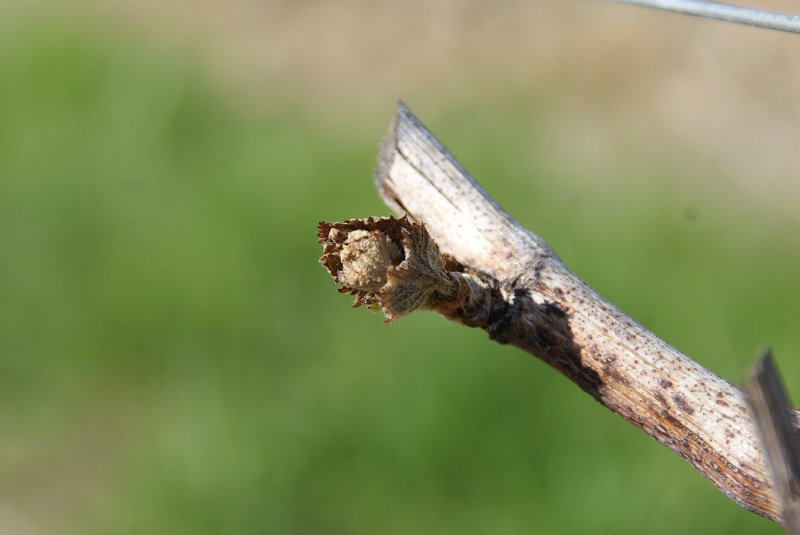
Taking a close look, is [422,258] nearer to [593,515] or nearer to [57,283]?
[593,515]

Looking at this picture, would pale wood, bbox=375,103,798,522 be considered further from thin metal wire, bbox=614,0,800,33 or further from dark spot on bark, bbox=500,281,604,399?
thin metal wire, bbox=614,0,800,33

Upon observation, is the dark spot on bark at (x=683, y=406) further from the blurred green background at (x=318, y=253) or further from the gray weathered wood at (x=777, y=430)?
the blurred green background at (x=318, y=253)

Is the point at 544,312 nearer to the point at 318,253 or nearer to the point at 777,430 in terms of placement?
the point at 777,430

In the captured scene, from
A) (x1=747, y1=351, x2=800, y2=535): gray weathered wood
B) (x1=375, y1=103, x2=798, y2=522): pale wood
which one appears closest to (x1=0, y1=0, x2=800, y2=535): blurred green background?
(x1=375, y1=103, x2=798, y2=522): pale wood

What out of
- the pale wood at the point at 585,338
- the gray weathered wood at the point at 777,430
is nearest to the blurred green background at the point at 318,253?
the pale wood at the point at 585,338

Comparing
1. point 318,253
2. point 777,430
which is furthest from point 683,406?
point 318,253

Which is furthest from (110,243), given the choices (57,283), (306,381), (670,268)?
(670,268)

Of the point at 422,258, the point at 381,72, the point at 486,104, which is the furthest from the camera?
the point at 381,72
